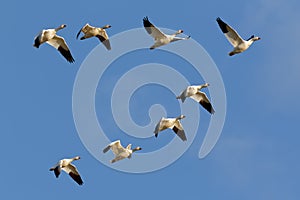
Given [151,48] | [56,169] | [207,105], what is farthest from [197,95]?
[56,169]

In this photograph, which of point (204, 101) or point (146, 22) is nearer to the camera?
point (146, 22)

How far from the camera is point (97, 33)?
54500 millimetres

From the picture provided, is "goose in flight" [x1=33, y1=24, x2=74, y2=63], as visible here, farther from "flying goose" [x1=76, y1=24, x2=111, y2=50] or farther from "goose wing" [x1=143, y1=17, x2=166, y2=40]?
"goose wing" [x1=143, y1=17, x2=166, y2=40]

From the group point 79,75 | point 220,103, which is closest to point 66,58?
point 79,75

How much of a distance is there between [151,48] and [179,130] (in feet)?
8.09

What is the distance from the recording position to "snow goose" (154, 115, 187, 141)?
5350cm

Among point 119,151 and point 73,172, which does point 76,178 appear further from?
point 119,151

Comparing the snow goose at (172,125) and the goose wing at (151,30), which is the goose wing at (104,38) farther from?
the snow goose at (172,125)

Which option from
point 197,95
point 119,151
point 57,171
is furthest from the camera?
point 197,95

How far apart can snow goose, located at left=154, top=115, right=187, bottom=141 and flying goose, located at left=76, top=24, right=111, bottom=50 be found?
2818mm

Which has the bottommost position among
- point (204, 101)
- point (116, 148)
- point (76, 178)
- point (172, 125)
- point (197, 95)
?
point (116, 148)

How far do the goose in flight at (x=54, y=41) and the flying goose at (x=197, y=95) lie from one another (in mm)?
Answer: 3396

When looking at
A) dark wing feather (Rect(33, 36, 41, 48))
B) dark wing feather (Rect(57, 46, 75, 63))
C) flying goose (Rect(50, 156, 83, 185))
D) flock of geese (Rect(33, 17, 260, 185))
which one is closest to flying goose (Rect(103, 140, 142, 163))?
flock of geese (Rect(33, 17, 260, 185))

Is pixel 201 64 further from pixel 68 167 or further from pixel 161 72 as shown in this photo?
pixel 68 167
